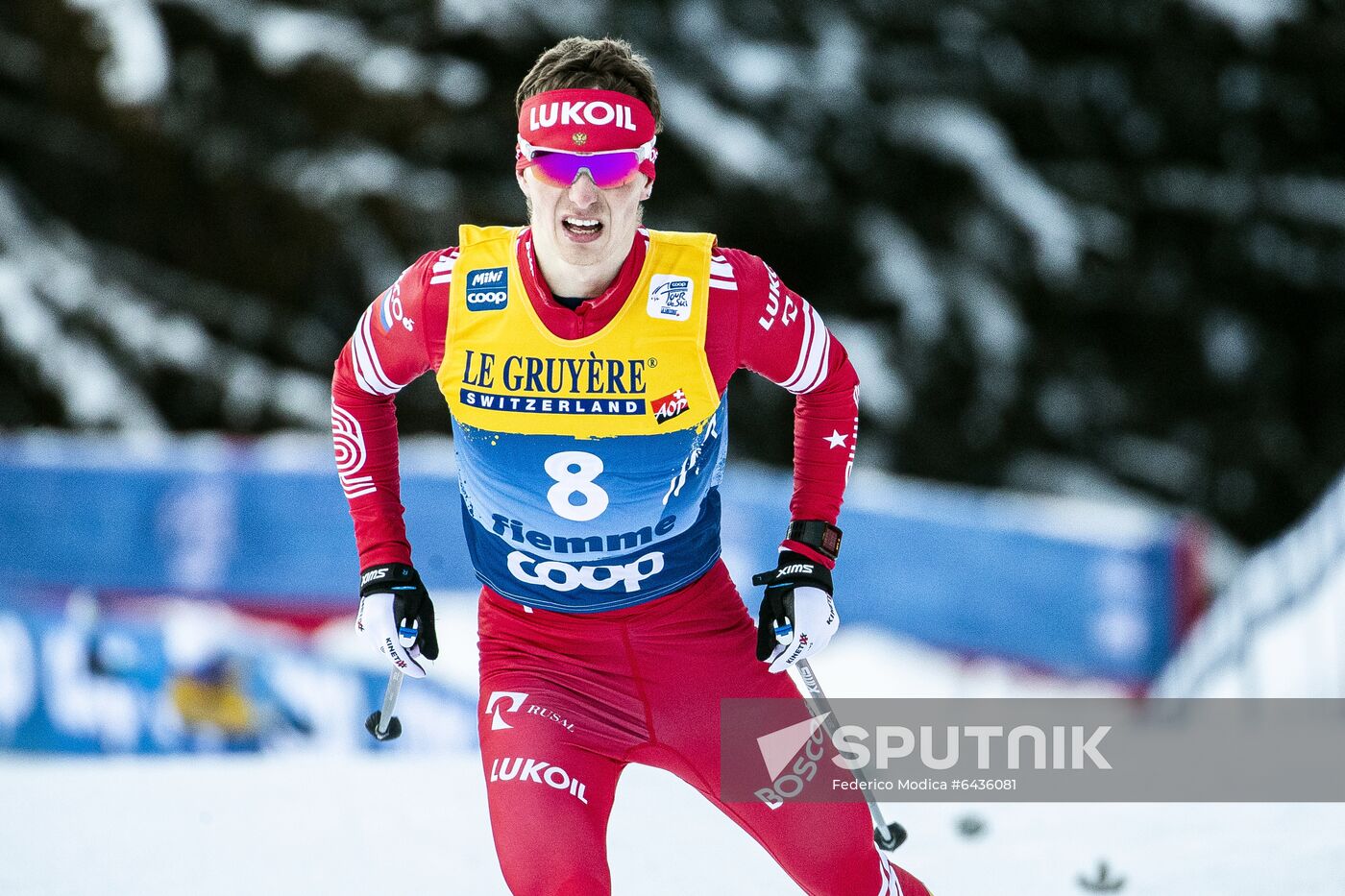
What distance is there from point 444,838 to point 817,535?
2.09 metres

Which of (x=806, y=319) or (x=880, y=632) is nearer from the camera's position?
(x=806, y=319)

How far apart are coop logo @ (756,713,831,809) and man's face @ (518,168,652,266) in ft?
4.03

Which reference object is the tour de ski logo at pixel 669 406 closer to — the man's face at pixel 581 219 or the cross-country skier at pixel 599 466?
the cross-country skier at pixel 599 466

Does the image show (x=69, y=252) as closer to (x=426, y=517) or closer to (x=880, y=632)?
(x=426, y=517)

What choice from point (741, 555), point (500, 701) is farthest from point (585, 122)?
point (741, 555)

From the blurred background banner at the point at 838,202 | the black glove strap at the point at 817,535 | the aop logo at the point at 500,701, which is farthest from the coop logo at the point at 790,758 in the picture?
the blurred background banner at the point at 838,202

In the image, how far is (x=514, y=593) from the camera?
405cm

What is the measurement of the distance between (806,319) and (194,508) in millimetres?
6793

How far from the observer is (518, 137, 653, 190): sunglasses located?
148 inches

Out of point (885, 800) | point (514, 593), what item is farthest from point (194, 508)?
point (514, 593)

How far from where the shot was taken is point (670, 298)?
153 inches

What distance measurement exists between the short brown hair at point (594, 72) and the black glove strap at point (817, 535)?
1085mm

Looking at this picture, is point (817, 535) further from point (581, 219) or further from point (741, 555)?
point (741, 555)

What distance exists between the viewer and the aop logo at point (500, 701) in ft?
12.6
